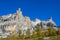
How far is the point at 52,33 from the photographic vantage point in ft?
210

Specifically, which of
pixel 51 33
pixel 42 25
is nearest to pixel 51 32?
pixel 51 33

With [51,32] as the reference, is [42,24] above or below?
above

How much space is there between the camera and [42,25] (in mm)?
195750

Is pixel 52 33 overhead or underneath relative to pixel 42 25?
underneath

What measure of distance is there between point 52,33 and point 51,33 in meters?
0.91

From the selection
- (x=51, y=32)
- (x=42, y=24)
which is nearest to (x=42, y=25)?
(x=42, y=24)

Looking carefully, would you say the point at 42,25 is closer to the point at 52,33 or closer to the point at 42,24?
the point at 42,24

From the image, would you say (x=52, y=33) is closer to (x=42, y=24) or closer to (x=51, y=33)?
(x=51, y=33)

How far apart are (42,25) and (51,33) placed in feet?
430

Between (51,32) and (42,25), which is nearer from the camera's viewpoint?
(51,32)

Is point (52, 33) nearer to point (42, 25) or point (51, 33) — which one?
point (51, 33)

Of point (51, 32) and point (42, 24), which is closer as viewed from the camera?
point (51, 32)

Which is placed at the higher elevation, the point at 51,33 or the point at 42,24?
the point at 42,24

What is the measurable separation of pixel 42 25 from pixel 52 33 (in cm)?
13198
